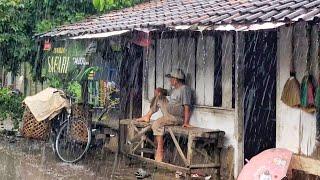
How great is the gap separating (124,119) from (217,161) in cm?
321

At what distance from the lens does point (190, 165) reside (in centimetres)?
927

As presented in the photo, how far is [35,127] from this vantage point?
11.4 metres

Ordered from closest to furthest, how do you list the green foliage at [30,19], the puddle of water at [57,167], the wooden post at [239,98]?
1. the wooden post at [239,98]
2. the puddle of water at [57,167]
3. the green foliage at [30,19]

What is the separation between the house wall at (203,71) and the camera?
9.33 m

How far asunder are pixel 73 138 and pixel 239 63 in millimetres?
4294

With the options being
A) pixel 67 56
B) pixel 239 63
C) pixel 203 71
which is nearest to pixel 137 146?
pixel 203 71

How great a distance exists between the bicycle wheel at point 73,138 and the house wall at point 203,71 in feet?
5.15

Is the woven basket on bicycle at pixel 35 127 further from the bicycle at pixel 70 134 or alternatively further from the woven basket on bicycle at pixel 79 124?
the woven basket on bicycle at pixel 79 124

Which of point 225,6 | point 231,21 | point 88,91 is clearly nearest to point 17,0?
point 88,91

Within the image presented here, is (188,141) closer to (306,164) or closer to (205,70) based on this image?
(205,70)

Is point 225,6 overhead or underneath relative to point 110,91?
overhead

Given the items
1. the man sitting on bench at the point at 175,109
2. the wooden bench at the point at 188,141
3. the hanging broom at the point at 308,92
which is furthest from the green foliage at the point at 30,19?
the hanging broom at the point at 308,92

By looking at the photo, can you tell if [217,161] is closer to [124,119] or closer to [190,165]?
[190,165]

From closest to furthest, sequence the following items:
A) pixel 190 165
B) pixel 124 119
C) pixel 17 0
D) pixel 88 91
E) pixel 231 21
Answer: pixel 231 21, pixel 190 165, pixel 124 119, pixel 88 91, pixel 17 0
